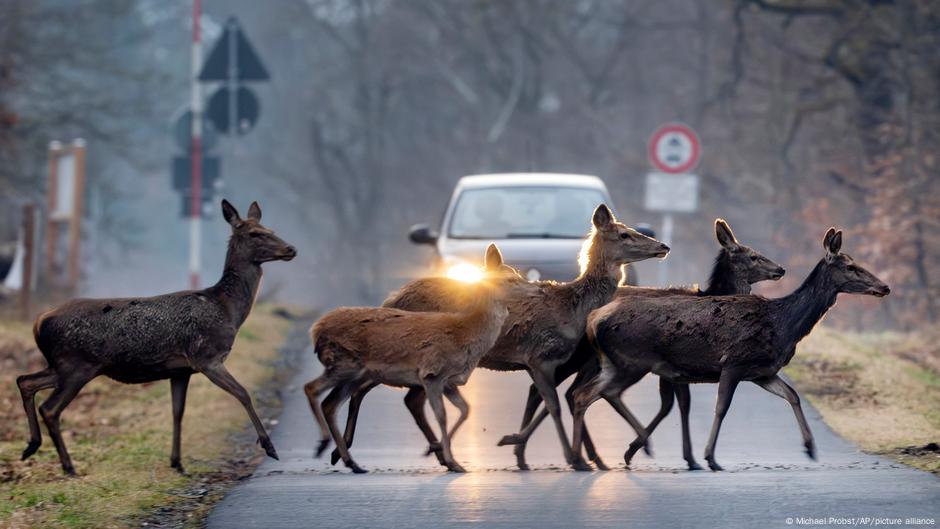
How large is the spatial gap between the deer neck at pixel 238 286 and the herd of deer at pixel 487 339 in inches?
0.5

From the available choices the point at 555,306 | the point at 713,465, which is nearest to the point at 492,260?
the point at 555,306

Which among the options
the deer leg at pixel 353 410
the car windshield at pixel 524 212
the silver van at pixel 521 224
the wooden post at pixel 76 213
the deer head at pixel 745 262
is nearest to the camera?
the deer leg at pixel 353 410

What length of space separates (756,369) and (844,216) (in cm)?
1867

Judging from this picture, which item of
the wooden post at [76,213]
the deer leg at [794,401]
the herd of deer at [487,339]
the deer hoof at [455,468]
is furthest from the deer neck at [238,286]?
the wooden post at [76,213]

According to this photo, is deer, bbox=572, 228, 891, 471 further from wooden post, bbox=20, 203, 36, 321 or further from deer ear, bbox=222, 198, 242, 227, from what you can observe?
wooden post, bbox=20, 203, 36, 321

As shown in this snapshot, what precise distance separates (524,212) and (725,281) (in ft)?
20.1

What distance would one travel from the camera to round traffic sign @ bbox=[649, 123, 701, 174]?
2527cm

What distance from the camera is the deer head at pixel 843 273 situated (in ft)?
37.4

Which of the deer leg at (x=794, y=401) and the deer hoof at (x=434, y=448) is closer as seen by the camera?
the deer leg at (x=794, y=401)

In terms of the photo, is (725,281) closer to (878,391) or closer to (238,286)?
(878,391)

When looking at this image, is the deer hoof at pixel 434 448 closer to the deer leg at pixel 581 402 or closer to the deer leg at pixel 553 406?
the deer leg at pixel 553 406

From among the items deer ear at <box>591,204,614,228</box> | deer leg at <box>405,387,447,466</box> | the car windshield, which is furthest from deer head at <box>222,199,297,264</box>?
the car windshield

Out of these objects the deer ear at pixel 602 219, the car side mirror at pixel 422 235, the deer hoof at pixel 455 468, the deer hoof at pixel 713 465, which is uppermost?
the deer ear at pixel 602 219

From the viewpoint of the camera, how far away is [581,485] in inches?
383
